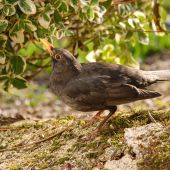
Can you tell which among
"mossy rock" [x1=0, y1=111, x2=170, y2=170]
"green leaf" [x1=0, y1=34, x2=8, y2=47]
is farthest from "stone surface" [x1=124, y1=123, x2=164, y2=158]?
"green leaf" [x1=0, y1=34, x2=8, y2=47]

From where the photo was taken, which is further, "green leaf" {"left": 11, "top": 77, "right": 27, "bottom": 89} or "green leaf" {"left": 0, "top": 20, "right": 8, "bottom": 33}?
"green leaf" {"left": 11, "top": 77, "right": 27, "bottom": 89}

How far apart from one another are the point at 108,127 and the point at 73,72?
1.75 ft

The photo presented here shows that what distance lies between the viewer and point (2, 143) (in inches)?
215

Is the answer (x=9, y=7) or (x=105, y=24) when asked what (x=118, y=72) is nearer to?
(x=9, y=7)

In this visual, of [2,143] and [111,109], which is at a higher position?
[111,109]

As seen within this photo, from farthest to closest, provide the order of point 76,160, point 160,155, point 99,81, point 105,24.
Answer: point 105,24 → point 99,81 → point 76,160 → point 160,155

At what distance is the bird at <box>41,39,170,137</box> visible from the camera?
495 centimetres

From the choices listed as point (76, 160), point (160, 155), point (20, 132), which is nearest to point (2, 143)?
point (20, 132)

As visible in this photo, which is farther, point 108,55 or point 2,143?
point 108,55

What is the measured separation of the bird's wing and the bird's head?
175 millimetres

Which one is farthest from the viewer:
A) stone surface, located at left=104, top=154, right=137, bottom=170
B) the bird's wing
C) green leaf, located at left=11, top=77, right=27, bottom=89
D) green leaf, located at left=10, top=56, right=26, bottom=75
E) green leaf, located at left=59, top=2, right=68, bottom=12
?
green leaf, located at left=11, top=77, right=27, bottom=89

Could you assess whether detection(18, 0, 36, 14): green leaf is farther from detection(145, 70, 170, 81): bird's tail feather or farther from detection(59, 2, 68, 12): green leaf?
detection(145, 70, 170, 81): bird's tail feather

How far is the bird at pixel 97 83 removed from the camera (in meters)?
4.95

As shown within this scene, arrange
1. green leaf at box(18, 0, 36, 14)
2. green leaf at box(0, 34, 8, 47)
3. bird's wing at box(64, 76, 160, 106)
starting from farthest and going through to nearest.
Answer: green leaf at box(0, 34, 8, 47) < green leaf at box(18, 0, 36, 14) < bird's wing at box(64, 76, 160, 106)
